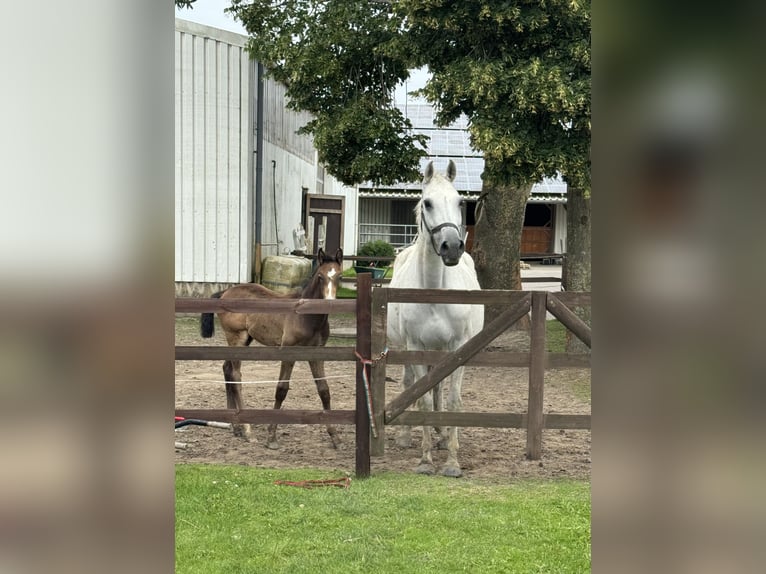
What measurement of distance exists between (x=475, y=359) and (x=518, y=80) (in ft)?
13.7

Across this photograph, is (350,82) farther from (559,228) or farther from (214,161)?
(559,228)

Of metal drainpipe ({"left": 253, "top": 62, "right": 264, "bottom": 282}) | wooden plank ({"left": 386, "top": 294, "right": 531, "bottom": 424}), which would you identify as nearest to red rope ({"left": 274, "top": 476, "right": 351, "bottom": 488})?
wooden plank ({"left": 386, "top": 294, "right": 531, "bottom": 424})

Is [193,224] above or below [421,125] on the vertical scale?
below

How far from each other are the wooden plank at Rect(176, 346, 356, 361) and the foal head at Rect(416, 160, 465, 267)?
3.37 feet

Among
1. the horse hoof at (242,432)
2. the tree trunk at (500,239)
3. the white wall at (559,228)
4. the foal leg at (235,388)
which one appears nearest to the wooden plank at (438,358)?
the foal leg at (235,388)

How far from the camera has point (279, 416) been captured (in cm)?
543

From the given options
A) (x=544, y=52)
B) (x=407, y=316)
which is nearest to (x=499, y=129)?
(x=544, y=52)

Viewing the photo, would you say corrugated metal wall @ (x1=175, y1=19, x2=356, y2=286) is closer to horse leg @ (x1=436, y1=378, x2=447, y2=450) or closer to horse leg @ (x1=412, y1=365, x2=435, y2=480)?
horse leg @ (x1=436, y1=378, x2=447, y2=450)

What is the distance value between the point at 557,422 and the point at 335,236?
45.8 ft

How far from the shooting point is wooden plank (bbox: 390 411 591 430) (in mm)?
5434

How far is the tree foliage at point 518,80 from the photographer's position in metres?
8.34
